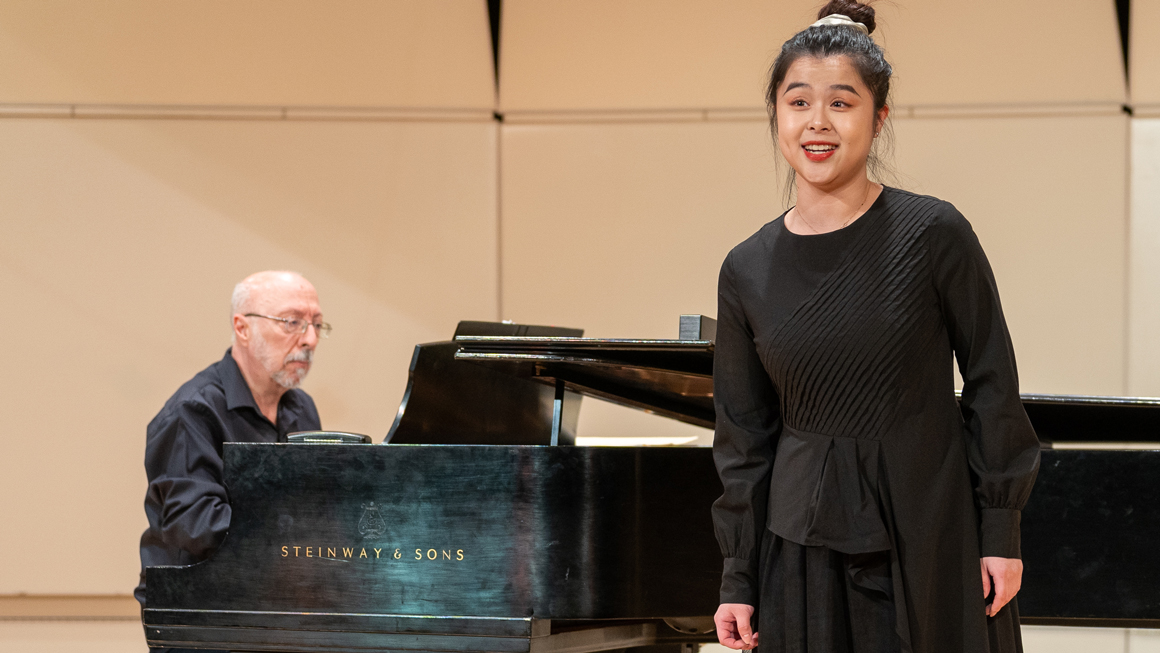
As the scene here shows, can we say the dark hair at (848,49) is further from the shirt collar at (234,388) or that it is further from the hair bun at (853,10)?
the shirt collar at (234,388)

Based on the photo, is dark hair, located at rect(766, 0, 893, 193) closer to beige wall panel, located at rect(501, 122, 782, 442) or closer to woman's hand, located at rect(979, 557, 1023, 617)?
woman's hand, located at rect(979, 557, 1023, 617)

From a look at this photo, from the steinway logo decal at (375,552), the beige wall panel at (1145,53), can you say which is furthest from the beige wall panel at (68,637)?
the beige wall panel at (1145,53)

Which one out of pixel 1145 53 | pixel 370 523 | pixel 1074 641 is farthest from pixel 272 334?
pixel 1145 53

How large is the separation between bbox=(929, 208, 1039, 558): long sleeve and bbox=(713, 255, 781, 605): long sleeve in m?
0.25

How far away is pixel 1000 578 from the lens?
3.67ft

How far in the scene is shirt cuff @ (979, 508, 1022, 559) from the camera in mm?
1119

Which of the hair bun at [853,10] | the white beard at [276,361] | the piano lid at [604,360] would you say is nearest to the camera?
the hair bun at [853,10]

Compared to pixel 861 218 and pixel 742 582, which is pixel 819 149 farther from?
pixel 742 582

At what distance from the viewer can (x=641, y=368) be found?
1.82m

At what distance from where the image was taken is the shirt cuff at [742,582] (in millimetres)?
1205

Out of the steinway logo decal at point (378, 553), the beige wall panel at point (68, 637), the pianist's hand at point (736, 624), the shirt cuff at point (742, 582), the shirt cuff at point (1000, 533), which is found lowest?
the beige wall panel at point (68, 637)

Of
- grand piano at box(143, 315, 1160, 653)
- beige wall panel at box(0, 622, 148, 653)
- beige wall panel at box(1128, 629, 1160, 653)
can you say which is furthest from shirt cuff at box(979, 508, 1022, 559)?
beige wall panel at box(0, 622, 148, 653)

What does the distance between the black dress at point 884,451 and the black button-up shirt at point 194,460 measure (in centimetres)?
124

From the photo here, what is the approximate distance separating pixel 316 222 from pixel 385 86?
0.61m
